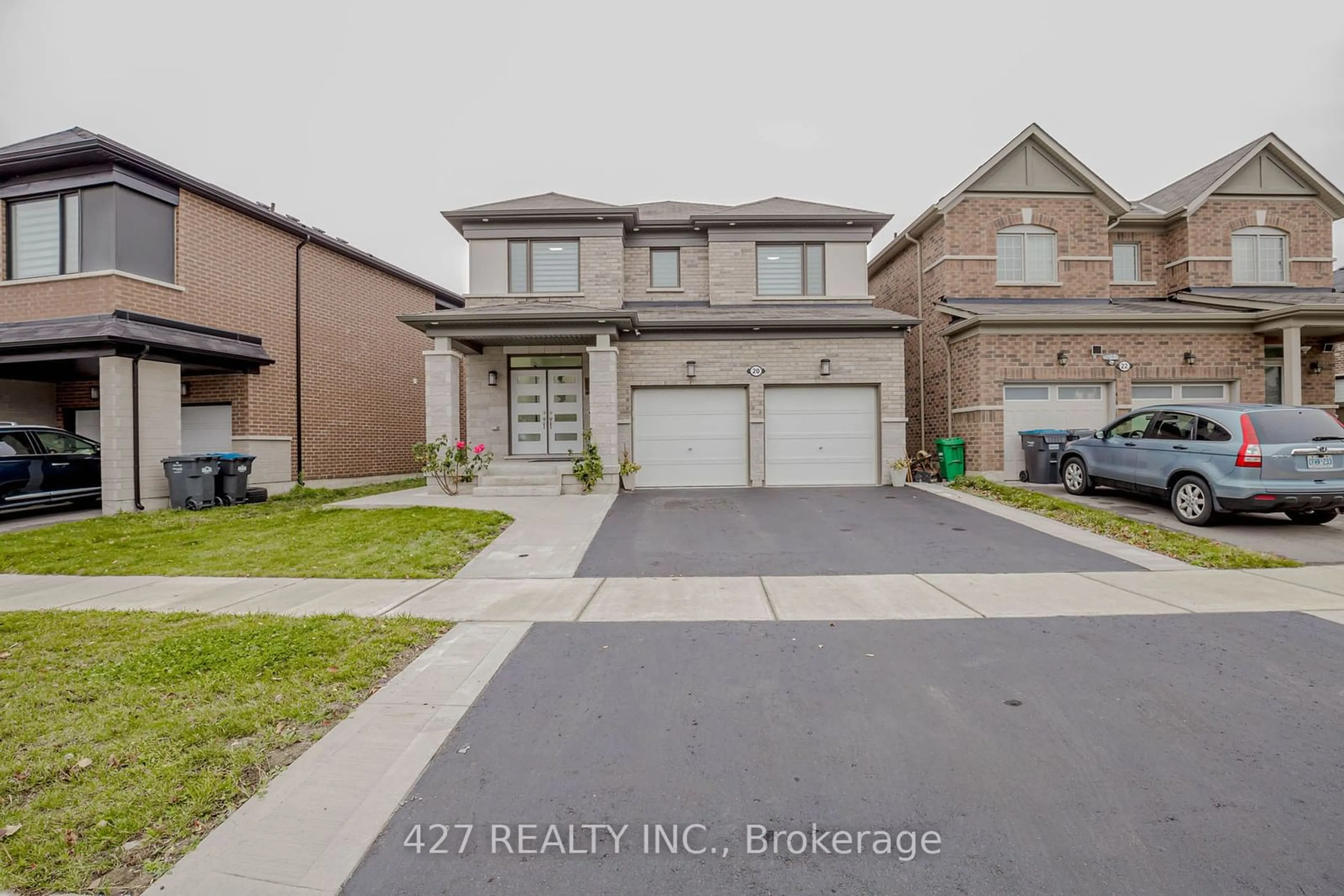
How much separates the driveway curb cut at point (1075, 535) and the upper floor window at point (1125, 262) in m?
9.81

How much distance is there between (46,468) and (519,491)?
327 inches

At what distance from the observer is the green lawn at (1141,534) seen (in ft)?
21.3

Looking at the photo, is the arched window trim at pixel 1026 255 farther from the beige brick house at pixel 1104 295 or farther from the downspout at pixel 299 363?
the downspout at pixel 299 363

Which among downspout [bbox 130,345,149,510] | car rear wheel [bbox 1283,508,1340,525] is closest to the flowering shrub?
downspout [bbox 130,345,149,510]

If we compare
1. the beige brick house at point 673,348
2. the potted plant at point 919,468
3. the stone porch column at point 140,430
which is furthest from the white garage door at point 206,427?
the potted plant at point 919,468

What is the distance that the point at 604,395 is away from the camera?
41.1ft

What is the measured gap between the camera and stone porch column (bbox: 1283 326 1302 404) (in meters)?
12.7

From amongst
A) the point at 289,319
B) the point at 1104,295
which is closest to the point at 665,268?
the point at 289,319

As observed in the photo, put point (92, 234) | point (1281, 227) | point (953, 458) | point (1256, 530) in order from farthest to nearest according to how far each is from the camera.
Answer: point (1281, 227)
point (953, 458)
point (92, 234)
point (1256, 530)

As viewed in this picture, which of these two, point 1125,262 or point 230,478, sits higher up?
point 1125,262

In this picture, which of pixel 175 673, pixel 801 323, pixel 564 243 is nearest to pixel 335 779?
pixel 175 673

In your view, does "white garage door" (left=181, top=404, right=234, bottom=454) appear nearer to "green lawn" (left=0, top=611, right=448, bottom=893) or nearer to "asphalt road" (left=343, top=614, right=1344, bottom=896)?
"green lawn" (left=0, top=611, right=448, bottom=893)

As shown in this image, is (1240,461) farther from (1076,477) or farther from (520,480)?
(520,480)

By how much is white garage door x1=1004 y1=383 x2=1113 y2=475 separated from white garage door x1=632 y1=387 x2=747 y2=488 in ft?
20.2
